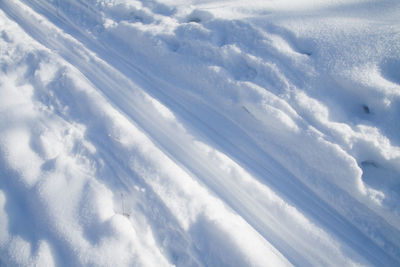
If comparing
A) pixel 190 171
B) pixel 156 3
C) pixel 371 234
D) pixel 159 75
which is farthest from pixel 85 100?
pixel 371 234

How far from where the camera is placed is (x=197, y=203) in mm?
1857

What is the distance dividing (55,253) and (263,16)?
3.08 m

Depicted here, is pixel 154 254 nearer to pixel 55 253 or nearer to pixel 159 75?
pixel 55 253

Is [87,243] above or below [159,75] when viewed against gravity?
below

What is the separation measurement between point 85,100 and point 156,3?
180 centimetres

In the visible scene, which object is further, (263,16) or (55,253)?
(263,16)

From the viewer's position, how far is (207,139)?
7.32 ft

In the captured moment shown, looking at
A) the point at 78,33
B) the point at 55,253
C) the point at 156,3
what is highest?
the point at 156,3

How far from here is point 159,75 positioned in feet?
8.71

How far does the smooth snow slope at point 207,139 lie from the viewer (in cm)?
173

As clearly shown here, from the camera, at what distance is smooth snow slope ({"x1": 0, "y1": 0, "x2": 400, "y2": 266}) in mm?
1733

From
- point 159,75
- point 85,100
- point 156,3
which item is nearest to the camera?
point 85,100

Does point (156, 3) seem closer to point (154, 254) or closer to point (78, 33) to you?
point (78, 33)

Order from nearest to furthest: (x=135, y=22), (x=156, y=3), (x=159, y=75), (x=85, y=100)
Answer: (x=85, y=100) < (x=159, y=75) < (x=135, y=22) < (x=156, y=3)
